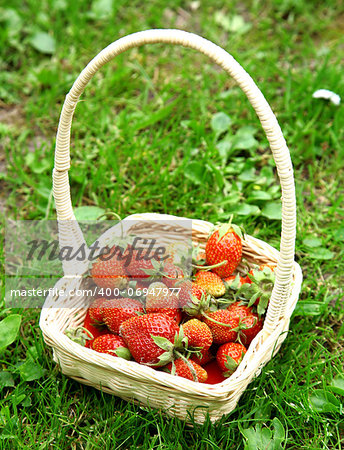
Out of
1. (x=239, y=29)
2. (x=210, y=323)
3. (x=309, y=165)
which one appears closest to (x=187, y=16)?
(x=239, y=29)

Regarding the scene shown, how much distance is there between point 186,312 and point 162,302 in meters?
0.06

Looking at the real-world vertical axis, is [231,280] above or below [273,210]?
below

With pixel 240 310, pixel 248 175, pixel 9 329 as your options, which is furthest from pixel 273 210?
pixel 9 329

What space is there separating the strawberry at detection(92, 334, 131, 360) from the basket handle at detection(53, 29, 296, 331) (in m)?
0.33

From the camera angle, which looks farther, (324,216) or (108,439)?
(324,216)

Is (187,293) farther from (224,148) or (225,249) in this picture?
(224,148)

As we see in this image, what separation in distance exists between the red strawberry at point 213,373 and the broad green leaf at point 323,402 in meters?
0.23

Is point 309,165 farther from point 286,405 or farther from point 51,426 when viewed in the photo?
point 51,426

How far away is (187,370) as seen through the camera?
1165 mm

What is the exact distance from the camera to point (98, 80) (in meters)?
2.24

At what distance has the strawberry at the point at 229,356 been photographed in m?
1.21

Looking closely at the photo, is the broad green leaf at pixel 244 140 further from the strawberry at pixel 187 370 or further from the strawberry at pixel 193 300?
the strawberry at pixel 187 370

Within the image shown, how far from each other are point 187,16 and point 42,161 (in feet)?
3.74

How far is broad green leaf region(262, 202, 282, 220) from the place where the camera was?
175cm
